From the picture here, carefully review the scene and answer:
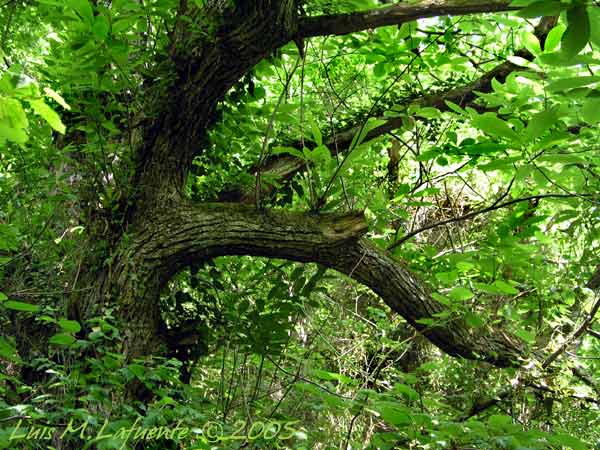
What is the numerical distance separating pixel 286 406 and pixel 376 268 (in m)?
0.86

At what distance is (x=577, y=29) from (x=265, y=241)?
6.78 ft

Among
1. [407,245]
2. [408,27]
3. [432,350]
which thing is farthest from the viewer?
[432,350]

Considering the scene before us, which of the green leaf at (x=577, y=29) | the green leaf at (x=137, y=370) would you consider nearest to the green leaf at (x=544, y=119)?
the green leaf at (x=577, y=29)

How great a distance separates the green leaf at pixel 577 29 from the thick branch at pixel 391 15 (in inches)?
66.5

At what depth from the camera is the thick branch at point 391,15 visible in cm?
242

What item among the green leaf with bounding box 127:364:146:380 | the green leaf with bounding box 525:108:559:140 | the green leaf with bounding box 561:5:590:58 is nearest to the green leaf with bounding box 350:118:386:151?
the green leaf with bounding box 525:108:559:140

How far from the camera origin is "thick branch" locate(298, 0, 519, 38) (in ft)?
7.93

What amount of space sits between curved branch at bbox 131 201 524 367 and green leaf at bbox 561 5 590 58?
187 centimetres

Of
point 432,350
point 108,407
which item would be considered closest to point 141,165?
point 108,407

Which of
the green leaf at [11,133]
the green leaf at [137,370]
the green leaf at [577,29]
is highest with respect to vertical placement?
the green leaf at [577,29]

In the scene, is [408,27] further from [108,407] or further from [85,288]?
[108,407]

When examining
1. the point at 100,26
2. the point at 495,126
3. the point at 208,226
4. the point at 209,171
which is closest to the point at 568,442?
the point at 495,126

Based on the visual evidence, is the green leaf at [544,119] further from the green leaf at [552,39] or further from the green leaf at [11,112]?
the green leaf at [11,112]

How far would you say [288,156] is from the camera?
11.2ft
